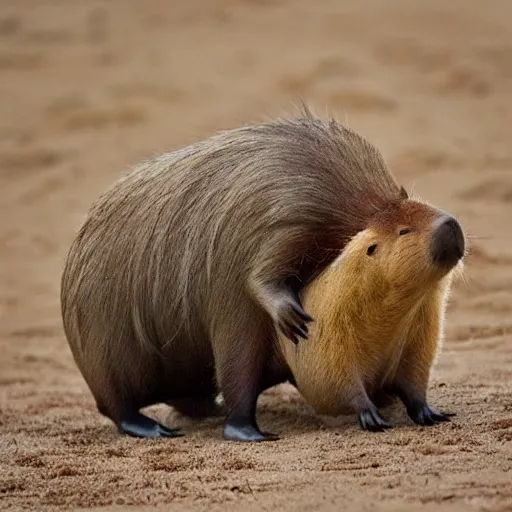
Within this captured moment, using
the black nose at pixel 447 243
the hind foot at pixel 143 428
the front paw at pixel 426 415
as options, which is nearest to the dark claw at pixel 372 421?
the front paw at pixel 426 415

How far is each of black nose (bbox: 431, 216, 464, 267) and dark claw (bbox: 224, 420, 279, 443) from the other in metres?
1.13

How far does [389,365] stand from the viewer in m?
6.00

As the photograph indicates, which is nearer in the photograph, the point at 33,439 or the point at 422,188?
the point at 33,439

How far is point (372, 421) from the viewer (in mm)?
5703

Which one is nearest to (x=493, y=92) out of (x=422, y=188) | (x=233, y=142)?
(x=422, y=188)

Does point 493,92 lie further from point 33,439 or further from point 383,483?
point 383,483

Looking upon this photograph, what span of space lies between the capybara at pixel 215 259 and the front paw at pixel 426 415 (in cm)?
63

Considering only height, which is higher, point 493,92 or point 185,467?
point 493,92

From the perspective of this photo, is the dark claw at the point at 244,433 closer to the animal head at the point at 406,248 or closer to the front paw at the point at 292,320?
the front paw at the point at 292,320

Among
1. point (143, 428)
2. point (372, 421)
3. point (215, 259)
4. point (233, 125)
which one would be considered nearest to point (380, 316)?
point (372, 421)

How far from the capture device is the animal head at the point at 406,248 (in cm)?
546

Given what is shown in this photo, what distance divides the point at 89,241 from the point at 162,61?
402 inches

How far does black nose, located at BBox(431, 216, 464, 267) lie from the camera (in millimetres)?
5434

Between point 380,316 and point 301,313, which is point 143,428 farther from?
point 380,316
